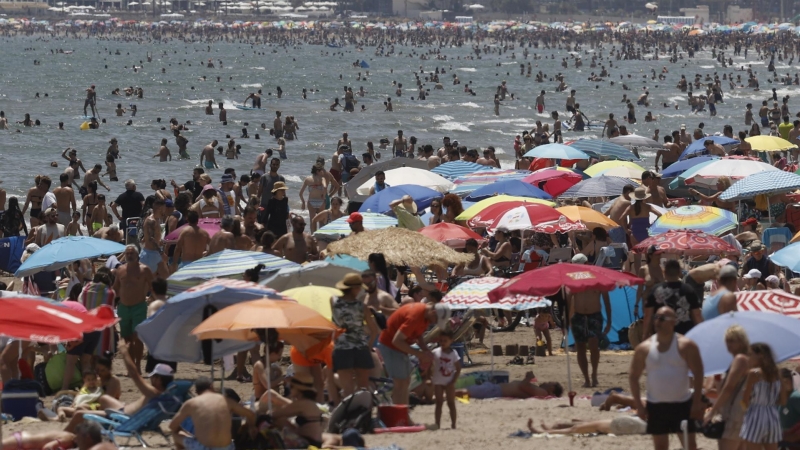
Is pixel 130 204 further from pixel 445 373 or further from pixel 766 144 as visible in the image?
pixel 766 144

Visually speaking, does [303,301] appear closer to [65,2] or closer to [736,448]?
[736,448]

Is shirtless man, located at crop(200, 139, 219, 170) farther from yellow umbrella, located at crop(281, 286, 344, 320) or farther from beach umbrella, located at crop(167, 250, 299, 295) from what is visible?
yellow umbrella, located at crop(281, 286, 344, 320)

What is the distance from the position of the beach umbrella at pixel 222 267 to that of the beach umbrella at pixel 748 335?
13.1ft

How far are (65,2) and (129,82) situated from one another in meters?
102

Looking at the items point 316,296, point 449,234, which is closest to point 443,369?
point 316,296

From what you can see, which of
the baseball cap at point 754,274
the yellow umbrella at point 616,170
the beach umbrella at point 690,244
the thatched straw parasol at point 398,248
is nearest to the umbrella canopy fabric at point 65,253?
the thatched straw parasol at point 398,248

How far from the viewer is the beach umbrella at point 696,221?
39.1 ft

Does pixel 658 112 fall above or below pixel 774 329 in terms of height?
below

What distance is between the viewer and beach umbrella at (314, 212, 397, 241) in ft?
40.0

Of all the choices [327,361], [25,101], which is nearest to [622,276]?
[327,361]

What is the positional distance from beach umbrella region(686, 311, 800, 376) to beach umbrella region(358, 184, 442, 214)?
733cm

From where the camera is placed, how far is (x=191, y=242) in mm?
11383

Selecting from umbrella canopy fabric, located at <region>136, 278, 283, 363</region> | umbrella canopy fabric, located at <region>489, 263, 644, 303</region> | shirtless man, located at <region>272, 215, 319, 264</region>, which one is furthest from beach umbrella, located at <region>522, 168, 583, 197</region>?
umbrella canopy fabric, located at <region>136, 278, 283, 363</region>

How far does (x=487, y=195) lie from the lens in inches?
566
